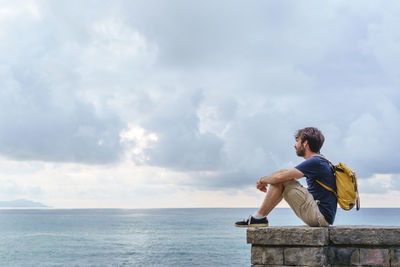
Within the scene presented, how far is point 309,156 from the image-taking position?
5473mm

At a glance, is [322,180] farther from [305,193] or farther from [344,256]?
[344,256]

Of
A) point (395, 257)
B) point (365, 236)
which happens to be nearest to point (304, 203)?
point (365, 236)

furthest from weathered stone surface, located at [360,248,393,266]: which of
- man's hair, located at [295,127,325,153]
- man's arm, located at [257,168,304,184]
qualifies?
man's hair, located at [295,127,325,153]

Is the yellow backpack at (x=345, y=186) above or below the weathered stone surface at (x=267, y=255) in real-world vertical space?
above

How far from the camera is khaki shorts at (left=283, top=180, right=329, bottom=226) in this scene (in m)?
5.10

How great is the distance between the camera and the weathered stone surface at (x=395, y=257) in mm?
4758

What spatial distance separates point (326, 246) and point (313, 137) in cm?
132

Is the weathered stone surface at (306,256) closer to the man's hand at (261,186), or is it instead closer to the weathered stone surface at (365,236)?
the weathered stone surface at (365,236)

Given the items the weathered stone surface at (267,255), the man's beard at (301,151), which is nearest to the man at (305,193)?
the man's beard at (301,151)

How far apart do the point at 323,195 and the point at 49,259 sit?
4060 centimetres

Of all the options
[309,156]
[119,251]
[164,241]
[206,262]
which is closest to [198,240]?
[164,241]

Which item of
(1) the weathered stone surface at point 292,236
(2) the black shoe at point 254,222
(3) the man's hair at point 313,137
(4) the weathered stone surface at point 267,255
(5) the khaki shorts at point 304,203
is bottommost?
(4) the weathered stone surface at point 267,255

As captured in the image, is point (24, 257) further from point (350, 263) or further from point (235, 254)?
point (350, 263)

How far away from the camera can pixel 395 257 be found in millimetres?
4773
